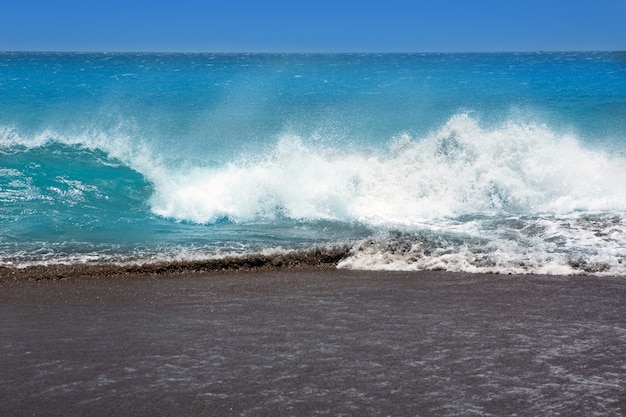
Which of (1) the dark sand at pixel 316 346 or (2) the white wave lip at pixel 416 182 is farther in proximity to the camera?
(2) the white wave lip at pixel 416 182

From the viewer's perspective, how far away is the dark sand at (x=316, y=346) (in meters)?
4.37

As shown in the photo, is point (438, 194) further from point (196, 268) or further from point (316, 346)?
point (316, 346)

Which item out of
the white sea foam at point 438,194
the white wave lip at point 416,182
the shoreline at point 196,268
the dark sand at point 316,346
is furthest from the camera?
the white wave lip at point 416,182

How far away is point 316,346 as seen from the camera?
521 centimetres

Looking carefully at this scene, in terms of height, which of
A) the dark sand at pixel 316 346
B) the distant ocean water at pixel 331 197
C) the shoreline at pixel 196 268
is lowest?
the dark sand at pixel 316 346

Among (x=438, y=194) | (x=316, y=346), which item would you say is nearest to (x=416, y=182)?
(x=438, y=194)

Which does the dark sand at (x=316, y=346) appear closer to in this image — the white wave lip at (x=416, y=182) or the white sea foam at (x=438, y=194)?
the white sea foam at (x=438, y=194)

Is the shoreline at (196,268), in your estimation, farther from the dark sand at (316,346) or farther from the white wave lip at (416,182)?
the white wave lip at (416,182)

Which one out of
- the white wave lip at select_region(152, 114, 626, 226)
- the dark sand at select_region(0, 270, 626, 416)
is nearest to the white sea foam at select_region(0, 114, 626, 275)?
the white wave lip at select_region(152, 114, 626, 226)

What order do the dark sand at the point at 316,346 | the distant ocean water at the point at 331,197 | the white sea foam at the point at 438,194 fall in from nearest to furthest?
→ the dark sand at the point at 316,346 < the white sea foam at the point at 438,194 < the distant ocean water at the point at 331,197

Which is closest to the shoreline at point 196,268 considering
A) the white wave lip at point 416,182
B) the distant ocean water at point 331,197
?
the distant ocean water at point 331,197

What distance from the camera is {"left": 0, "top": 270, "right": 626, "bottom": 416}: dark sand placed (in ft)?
14.3

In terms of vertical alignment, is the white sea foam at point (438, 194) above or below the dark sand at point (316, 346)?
above

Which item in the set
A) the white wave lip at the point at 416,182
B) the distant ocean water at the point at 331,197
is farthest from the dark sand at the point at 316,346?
the white wave lip at the point at 416,182
